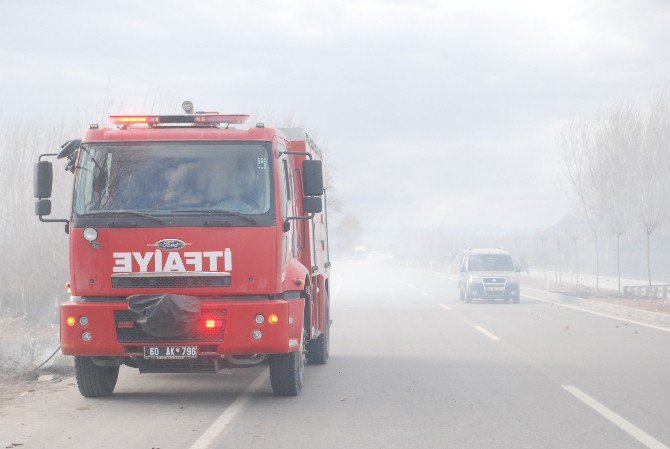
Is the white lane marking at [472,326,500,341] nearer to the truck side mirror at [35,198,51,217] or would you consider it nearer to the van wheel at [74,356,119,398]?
the van wheel at [74,356,119,398]

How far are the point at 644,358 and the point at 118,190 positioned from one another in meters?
8.77

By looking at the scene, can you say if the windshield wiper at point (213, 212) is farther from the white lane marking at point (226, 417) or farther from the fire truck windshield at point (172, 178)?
the white lane marking at point (226, 417)

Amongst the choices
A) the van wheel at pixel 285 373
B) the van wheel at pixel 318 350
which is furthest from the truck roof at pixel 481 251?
the van wheel at pixel 285 373

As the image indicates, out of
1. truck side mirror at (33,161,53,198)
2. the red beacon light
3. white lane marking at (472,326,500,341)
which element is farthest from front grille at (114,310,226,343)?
white lane marking at (472,326,500,341)

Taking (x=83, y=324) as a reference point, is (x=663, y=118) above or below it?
above

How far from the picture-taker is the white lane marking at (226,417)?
746 cm

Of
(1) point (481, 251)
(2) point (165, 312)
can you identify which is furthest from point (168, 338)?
(1) point (481, 251)

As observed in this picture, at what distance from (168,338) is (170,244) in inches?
37.1

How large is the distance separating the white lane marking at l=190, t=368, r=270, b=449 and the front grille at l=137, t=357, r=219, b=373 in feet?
1.54

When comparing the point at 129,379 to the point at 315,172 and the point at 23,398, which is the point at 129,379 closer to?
the point at 23,398

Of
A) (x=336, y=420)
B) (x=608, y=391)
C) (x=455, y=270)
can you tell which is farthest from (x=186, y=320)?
(x=455, y=270)

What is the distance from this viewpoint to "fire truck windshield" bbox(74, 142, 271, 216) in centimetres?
943

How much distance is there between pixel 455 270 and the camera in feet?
242

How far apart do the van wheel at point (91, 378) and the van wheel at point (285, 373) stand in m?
1.88
